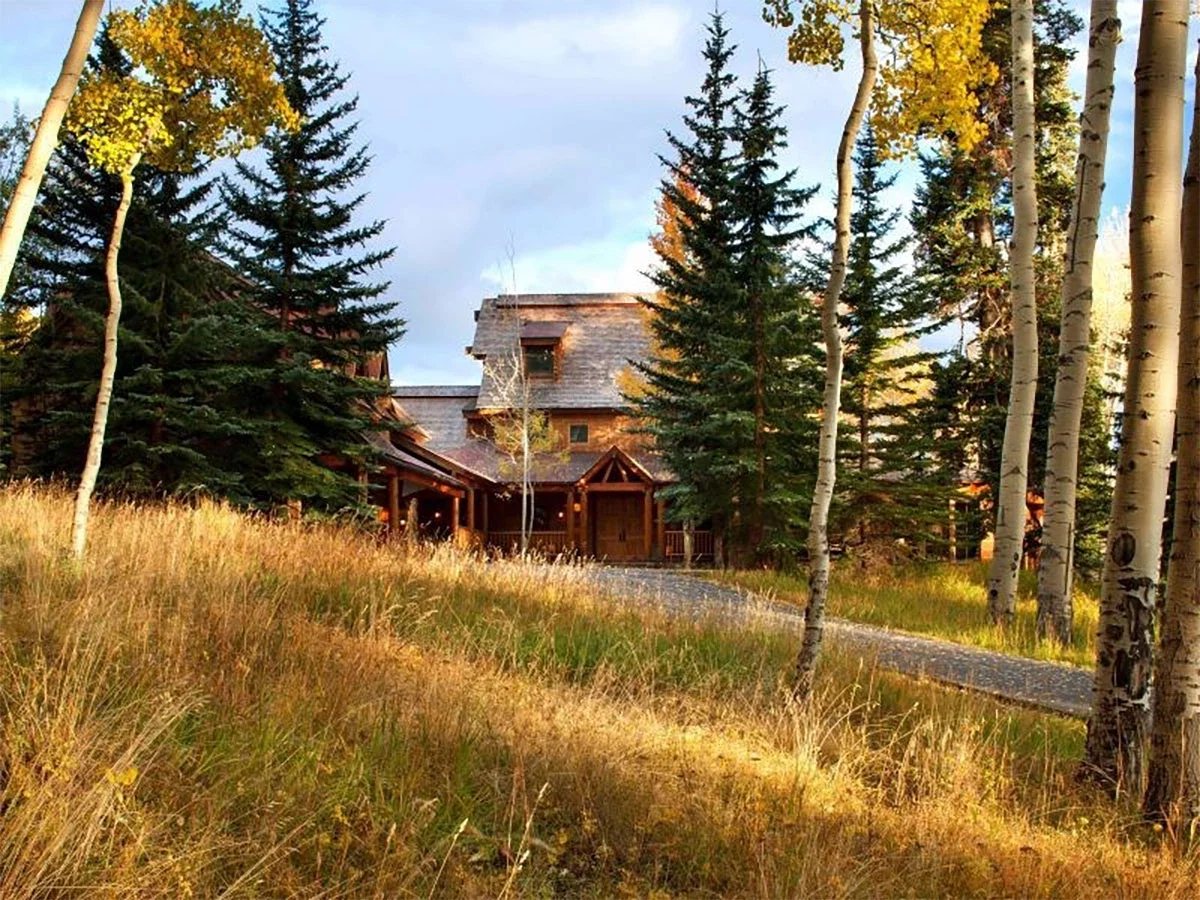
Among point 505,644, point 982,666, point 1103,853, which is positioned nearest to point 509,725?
point 505,644

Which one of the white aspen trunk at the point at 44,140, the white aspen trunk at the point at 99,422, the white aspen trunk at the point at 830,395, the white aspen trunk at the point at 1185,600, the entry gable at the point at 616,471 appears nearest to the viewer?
the white aspen trunk at the point at 1185,600

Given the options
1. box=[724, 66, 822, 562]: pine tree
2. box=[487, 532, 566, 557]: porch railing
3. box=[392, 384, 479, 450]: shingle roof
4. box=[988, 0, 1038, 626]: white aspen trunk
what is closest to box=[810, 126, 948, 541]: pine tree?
box=[724, 66, 822, 562]: pine tree

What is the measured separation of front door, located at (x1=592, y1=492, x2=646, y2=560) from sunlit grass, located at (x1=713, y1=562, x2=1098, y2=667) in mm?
14604

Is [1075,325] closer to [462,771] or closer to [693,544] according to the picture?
[462,771]

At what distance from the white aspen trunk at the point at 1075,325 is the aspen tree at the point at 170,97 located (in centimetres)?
855

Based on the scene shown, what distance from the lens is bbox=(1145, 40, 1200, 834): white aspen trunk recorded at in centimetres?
388

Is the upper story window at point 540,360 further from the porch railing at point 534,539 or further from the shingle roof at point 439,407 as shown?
the porch railing at point 534,539

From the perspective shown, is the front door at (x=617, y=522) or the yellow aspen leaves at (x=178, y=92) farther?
the front door at (x=617, y=522)

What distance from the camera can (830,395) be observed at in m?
6.13

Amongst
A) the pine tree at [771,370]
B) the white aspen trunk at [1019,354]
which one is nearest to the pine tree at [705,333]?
the pine tree at [771,370]

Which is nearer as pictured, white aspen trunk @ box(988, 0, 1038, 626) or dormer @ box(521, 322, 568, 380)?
white aspen trunk @ box(988, 0, 1038, 626)

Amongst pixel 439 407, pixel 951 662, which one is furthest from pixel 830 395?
pixel 439 407

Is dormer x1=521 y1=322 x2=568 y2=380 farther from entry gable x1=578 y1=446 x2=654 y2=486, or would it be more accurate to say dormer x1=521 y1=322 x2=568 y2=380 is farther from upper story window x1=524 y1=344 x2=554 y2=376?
entry gable x1=578 y1=446 x2=654 y2=486

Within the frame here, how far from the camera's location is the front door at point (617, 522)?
30.8 m
